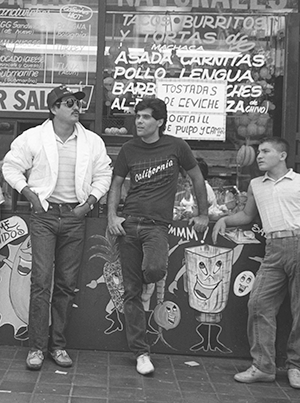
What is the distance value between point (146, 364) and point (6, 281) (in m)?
1.45

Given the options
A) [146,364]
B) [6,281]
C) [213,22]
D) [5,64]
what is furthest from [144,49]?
[146,364]

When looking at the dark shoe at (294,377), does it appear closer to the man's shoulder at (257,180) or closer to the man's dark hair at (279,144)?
the man's shoulder at (257,180)

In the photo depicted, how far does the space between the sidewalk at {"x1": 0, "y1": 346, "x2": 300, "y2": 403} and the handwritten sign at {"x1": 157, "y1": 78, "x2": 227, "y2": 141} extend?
199 centimetres

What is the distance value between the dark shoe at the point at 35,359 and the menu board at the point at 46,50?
216 cm

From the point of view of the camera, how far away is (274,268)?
4.94 meters

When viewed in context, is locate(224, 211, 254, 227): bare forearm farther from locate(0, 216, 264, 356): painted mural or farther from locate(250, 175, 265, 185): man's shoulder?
locate(250, 175, 265, 185): man's shoulder

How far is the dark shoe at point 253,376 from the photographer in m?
4.84

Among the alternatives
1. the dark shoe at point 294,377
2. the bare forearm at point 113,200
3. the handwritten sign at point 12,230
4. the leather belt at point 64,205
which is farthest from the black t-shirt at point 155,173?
the dark shoe at point 294,377

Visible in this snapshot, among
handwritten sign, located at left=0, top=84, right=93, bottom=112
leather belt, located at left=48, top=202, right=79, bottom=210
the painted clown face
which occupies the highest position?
handwritten sign, located at left=0, top=84, right=93, bottom=112

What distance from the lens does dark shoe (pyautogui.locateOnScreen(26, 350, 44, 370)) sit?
188 inches

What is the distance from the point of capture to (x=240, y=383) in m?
4.83

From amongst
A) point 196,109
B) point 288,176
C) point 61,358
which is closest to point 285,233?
point 288,176

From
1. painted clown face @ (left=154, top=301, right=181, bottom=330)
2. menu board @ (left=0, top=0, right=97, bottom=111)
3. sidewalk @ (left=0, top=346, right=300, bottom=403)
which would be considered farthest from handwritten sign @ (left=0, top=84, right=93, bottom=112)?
sidewalk @ (left=0, top=346, right=300, bottom=403)

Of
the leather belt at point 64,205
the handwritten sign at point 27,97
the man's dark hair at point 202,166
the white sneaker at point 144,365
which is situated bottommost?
the white sneaker at point 144,365
